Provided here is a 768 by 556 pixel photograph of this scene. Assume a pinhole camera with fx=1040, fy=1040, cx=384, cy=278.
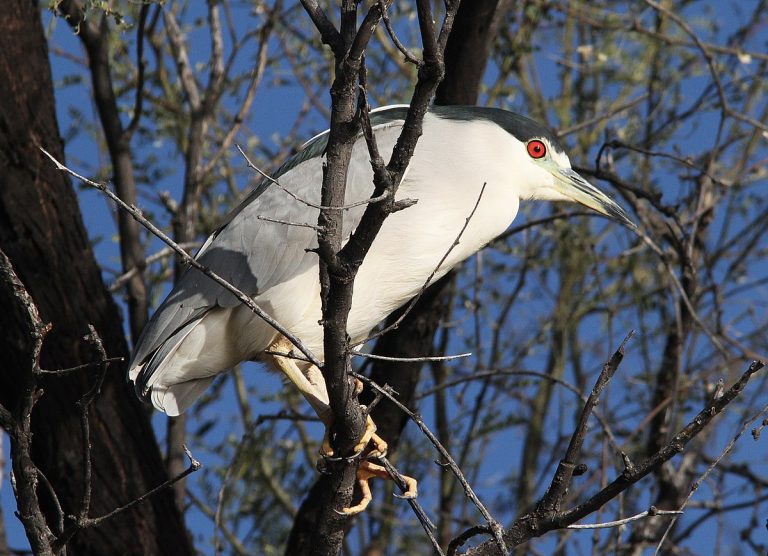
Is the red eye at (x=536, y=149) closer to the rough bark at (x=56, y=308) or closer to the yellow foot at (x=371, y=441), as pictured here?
the yellow foot at (x=371, y=441)

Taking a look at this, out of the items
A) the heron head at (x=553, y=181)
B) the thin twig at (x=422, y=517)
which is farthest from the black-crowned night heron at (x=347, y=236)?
the thin twig at (x=422, y=517)

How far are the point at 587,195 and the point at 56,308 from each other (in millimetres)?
1472

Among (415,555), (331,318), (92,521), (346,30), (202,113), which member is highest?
(202,113)

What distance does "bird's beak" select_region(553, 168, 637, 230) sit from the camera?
2.79 metres

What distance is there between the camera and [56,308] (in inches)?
111

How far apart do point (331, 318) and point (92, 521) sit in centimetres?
53

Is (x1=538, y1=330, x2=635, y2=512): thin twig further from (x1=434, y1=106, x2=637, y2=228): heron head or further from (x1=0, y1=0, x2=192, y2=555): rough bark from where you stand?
(x1=0, y1=0, x2=192, y2=555): rough bark

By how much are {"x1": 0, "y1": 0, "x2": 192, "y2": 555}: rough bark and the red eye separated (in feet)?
4.19

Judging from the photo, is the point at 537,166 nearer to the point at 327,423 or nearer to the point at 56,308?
the point at 327,423

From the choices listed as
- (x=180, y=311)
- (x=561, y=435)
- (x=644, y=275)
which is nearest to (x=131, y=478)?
(x=180, y=311)

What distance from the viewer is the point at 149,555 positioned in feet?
9.52

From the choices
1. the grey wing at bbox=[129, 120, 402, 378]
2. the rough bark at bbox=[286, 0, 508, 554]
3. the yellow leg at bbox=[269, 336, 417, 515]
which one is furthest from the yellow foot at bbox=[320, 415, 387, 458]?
the rough bark at bbox=[286, 0, 508, 554]

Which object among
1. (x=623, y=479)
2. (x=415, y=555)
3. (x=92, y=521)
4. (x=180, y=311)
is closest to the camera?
(x=623, y=479)

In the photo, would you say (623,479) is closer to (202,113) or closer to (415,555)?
(202,113)
